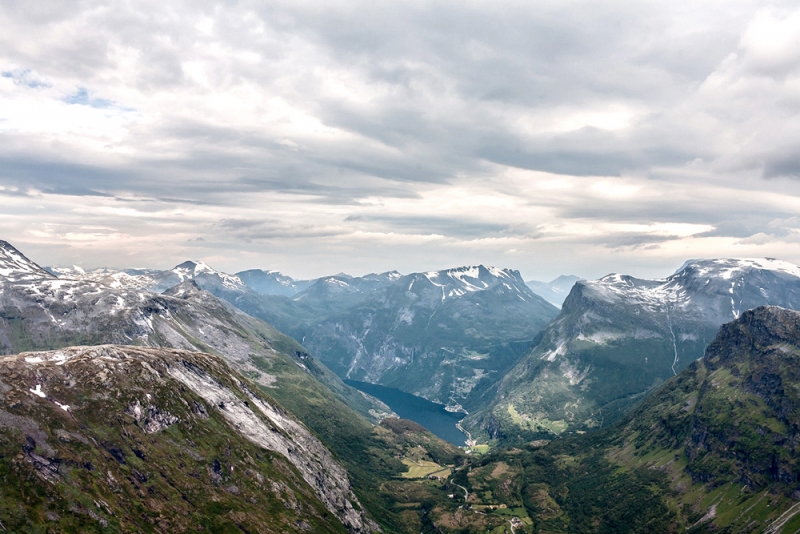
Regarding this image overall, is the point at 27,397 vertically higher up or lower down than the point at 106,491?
higher up

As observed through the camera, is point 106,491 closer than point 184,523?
Yes

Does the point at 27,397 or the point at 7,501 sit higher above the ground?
the point at 27,397

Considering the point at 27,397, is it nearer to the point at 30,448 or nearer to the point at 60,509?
the point at 30,448

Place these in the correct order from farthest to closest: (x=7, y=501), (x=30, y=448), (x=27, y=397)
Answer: (x=27, y=397) → (x=30, y=448) → (x=7, y=501)

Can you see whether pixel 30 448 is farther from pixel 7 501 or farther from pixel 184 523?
pixel 184 523

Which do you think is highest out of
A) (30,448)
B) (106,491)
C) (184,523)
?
(30,448)

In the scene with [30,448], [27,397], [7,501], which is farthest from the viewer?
[27,397]

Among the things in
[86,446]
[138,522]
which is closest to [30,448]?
[86,446]

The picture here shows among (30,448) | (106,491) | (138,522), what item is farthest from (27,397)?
(138,522)

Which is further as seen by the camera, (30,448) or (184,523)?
(184,523)
